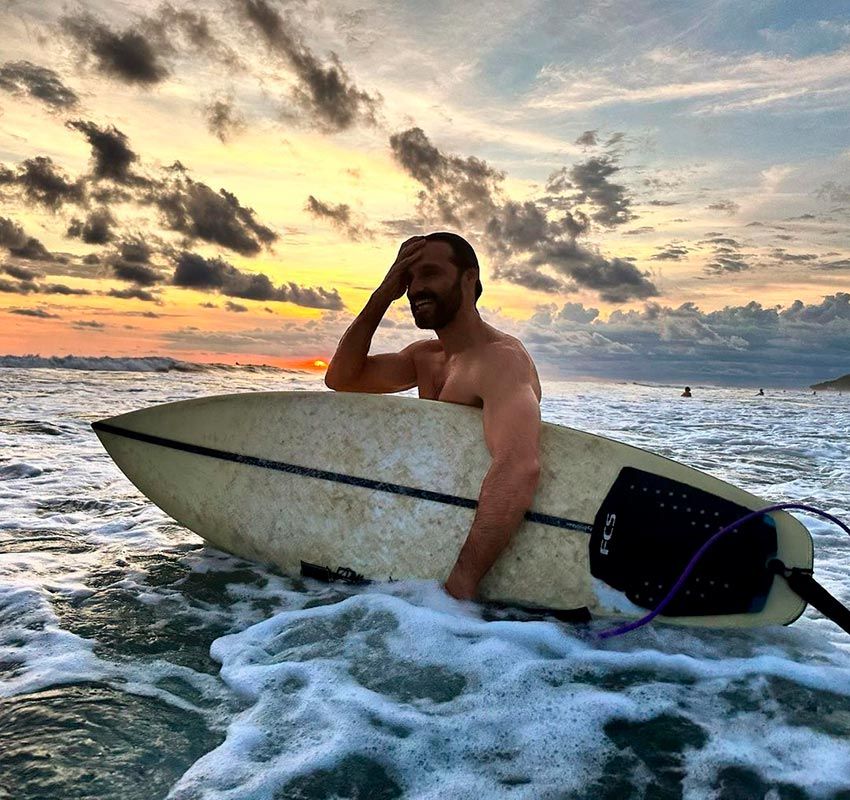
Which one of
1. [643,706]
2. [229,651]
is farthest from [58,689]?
[643,706]

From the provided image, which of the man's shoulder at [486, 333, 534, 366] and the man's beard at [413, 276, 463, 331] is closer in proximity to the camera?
the man's shoulder at [486, 333, 534, 366]

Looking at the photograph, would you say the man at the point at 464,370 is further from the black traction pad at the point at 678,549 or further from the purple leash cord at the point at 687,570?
the purple leash cord at the point at 687,570

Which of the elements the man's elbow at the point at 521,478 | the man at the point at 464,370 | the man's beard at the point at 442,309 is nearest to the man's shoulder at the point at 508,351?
the man at the point at 464,370

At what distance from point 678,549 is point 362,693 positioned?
1.63m

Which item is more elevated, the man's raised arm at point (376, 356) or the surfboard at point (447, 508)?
the man's raised arm at point (376, 356)

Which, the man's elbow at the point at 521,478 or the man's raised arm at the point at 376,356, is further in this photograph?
the man's raised arm at the point at 376,356

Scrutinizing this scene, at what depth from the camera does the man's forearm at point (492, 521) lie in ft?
10.1

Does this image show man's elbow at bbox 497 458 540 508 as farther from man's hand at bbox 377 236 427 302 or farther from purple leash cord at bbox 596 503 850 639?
man's hand at bbox 377 236 427 302

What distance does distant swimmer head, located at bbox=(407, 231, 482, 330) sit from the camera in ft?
12.1

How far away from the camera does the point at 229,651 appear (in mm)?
2518

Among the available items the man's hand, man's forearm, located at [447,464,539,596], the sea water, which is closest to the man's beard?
the man's hand

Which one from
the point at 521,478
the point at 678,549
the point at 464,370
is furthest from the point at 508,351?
the point at 678,549

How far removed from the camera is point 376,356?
436 cm

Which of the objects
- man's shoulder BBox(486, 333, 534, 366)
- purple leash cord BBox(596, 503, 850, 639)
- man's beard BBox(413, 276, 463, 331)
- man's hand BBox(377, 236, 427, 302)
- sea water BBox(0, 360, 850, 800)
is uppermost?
man's hand BBox(377, 236, 427, 302)
